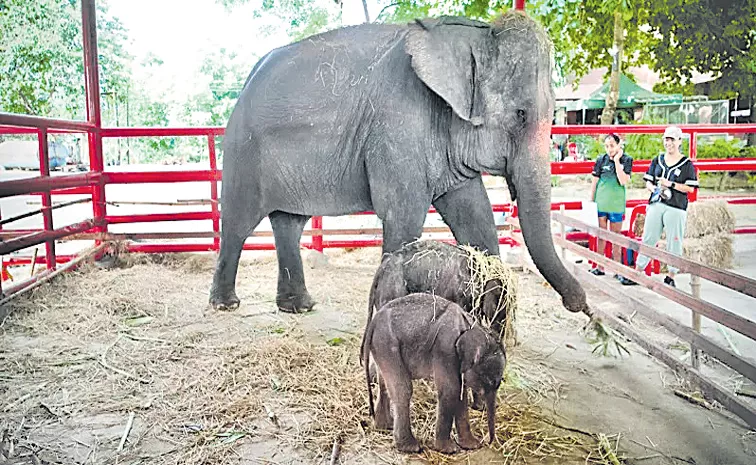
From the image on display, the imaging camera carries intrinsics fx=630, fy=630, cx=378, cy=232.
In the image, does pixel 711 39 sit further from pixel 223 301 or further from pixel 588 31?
pixel 223 301

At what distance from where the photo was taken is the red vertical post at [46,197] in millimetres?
5299

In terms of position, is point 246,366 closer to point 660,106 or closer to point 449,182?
point 449,182

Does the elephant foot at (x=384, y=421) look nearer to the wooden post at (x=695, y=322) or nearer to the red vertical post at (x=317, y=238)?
the wooden post at (x=695, y=322)

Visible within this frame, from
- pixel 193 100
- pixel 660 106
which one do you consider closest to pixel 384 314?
pixel 193 100

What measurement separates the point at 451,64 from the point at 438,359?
1.95 metres

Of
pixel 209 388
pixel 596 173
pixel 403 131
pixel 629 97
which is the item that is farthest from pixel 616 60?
pixel 209 388

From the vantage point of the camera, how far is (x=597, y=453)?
2.76 m

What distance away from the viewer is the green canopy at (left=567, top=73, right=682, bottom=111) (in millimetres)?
13281

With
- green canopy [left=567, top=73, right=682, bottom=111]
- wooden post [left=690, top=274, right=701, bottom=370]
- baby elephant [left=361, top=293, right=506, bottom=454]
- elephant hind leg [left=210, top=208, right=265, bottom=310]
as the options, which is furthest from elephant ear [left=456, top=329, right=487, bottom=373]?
green canopy [left=567, top=73, right=682, bottom=111]

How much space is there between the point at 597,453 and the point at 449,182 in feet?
6.31

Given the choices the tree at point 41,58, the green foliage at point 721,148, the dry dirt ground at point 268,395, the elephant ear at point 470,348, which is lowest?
the dry dirt ground at point 268,395

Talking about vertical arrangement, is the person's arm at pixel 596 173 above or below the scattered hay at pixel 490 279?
above

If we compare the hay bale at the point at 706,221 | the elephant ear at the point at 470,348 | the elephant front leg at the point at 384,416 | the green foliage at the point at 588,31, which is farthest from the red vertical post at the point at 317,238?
the elephant ear at the point at 470,348

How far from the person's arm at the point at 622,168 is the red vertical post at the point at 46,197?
5.18 metres
